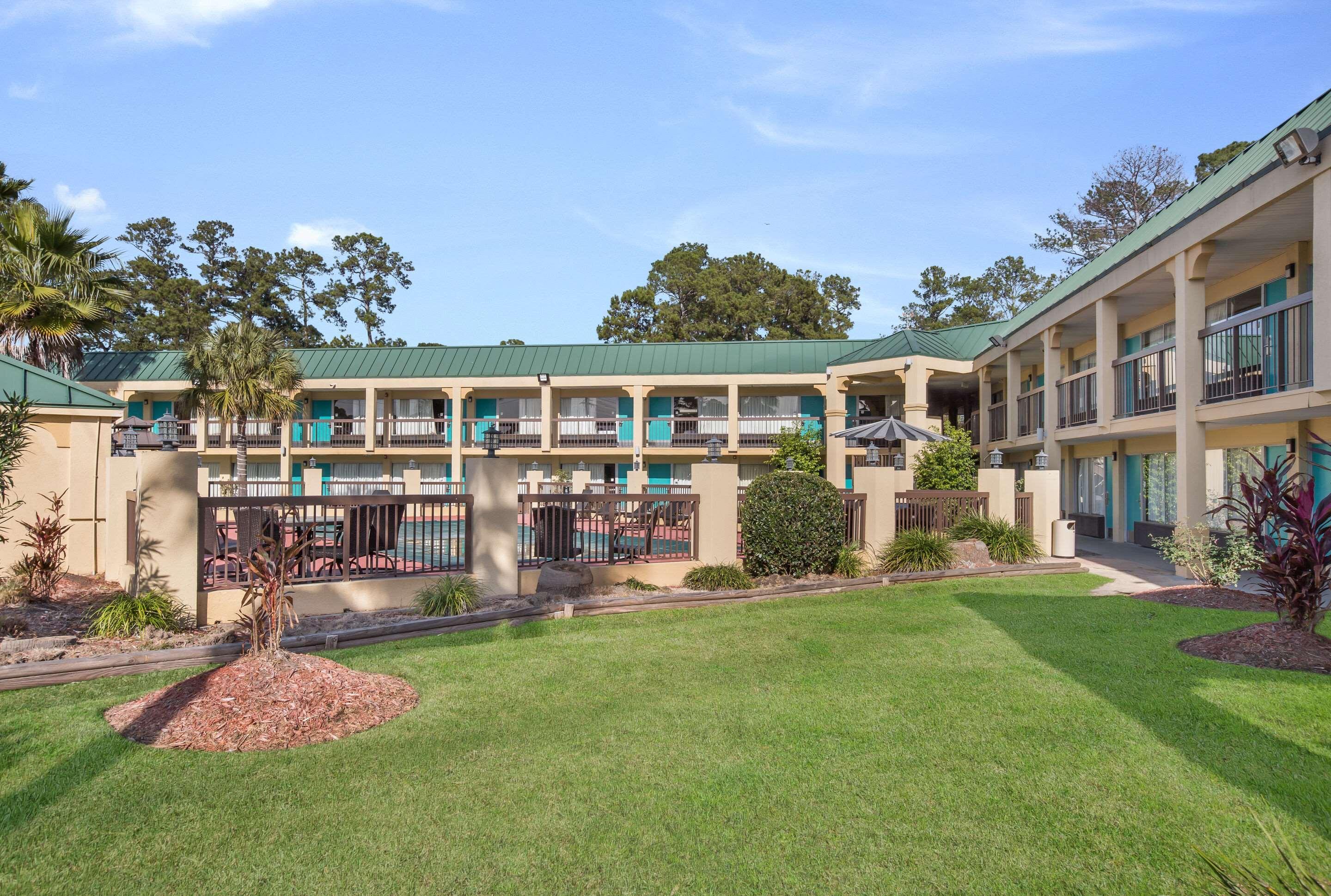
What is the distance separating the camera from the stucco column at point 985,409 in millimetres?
25625

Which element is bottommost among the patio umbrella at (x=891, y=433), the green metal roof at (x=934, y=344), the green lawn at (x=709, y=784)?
the green lawn at (x=709, y=784)

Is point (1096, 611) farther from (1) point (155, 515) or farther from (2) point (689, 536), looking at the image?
(1) point (155, 515)

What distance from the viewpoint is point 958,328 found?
26.6m

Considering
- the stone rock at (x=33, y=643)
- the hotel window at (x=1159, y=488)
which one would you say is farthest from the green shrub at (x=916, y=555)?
the stone rock at (x=33, y=643)

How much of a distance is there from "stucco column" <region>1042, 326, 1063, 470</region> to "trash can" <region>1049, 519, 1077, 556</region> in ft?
15.2

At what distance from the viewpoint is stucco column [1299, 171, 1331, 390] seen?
32.1 feet

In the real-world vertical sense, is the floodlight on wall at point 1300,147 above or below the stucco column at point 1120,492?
above

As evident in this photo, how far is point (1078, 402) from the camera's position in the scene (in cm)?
1909

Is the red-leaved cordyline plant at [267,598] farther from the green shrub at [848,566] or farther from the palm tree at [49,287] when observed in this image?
the palm tree at [49,287]

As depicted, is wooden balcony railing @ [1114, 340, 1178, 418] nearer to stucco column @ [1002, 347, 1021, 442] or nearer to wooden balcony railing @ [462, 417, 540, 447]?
stucco column @ [1002, 347, 1021, 442]

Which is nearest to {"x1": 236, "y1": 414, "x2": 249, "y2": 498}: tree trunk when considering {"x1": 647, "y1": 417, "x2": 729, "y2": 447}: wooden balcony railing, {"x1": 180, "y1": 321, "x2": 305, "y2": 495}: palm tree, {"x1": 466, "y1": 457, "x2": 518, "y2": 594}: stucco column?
{"x1": 180, "y1": 321, "x2": 305, "y2": 495}: palm tree

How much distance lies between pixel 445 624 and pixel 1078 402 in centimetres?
1632

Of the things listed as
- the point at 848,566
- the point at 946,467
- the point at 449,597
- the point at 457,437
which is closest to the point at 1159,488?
the point at 946,467

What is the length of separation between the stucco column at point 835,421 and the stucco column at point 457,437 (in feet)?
45.0
